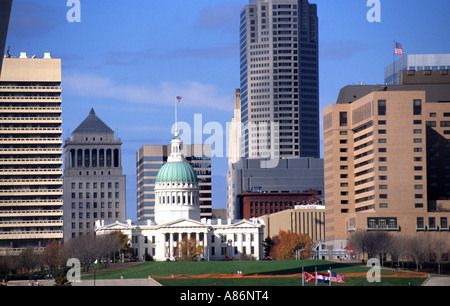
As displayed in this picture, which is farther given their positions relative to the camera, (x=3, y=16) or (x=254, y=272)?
(x=254, y=272)

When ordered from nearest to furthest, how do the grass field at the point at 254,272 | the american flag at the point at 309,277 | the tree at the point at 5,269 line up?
the american flag at the point at 309,277, the grass field at the point at 254,272, the tree at the point at 5,269

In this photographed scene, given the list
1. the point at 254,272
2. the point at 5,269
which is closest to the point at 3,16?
the point at 254,272

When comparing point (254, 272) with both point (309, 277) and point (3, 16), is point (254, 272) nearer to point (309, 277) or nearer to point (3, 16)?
point (309, 277)

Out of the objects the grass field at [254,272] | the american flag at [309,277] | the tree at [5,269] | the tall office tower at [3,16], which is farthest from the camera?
the tree at [5,269]

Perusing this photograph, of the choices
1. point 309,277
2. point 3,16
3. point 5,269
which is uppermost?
point 3,16

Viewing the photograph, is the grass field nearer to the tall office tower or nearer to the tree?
the tree

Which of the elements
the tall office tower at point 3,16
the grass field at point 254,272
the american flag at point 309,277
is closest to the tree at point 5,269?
the grass field at point 254,272

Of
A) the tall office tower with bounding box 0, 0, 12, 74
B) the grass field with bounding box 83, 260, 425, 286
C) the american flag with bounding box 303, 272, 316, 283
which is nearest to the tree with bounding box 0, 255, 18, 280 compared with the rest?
the grass field with bounding box 83, 260, 425, 286

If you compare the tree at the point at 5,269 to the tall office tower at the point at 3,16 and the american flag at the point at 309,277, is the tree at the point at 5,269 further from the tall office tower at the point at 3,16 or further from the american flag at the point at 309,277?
the tall office tower at the point at 3,16

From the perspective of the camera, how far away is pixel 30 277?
184 m

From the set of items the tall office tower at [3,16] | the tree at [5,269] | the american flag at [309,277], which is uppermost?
the tall office tower at [3,16]

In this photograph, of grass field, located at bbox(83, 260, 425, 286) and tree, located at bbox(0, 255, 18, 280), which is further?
tree, located at bbox(0, 255, 18, 280)
